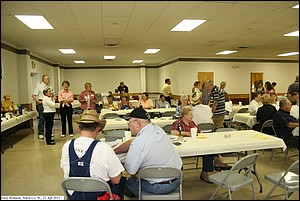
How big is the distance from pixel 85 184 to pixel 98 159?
0.66 ft

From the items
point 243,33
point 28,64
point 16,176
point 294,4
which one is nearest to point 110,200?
point 294,4

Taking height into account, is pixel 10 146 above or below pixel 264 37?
below

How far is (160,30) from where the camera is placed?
564 cm

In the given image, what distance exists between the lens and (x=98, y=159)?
1981mm

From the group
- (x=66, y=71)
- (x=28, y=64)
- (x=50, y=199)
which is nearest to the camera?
(x=50, y=199)

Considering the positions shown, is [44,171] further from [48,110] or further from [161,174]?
[161,174]

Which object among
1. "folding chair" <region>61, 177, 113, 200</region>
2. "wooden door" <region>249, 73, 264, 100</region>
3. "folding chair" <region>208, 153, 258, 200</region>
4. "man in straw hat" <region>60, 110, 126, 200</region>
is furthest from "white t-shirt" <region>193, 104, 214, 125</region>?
"wooden door" <region>249, 73, 264, 100</region>

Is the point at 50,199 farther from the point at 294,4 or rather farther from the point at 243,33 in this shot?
the point at 243,33

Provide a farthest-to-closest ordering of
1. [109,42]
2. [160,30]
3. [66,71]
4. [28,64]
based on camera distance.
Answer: [66,71], [28,64], [109,42], [160,30]

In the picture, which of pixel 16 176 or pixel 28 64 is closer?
pixel 16 176

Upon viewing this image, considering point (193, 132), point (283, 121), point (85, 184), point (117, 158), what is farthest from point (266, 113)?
point (85, 184)

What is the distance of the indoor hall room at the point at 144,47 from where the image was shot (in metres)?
2.35

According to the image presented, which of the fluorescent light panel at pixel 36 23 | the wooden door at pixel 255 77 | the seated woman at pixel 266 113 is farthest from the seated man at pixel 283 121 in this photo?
the wooden door at pixel 255 77

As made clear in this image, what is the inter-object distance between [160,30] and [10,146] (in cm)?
418
